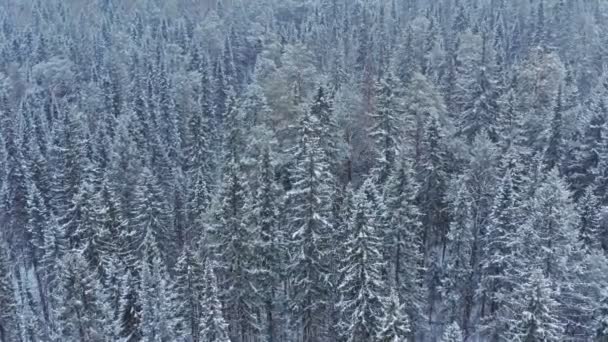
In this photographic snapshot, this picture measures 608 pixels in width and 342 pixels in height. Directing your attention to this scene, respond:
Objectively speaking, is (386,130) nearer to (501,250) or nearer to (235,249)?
(501,250)

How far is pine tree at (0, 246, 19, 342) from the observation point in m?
45.2

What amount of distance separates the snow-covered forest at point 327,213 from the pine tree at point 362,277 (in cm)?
13

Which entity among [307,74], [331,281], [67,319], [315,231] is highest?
[307,74]

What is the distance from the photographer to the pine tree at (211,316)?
34.1 m

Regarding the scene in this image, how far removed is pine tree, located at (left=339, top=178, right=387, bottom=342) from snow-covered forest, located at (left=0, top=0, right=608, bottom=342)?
13 cm

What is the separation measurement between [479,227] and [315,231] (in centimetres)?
1233

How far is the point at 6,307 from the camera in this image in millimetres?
45531

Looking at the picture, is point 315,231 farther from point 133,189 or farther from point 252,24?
point 252,24

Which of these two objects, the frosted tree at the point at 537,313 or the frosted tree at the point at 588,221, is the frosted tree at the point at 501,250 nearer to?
the frosted tree at the point at 588,221

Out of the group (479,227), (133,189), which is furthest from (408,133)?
(133,189)

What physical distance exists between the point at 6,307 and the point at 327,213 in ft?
87.2

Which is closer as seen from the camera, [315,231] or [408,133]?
[315,231]

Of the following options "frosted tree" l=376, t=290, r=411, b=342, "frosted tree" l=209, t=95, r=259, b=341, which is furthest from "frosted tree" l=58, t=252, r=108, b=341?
"frosted tree" l=376, t=290, r=411, b=342

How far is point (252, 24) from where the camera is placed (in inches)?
4471
